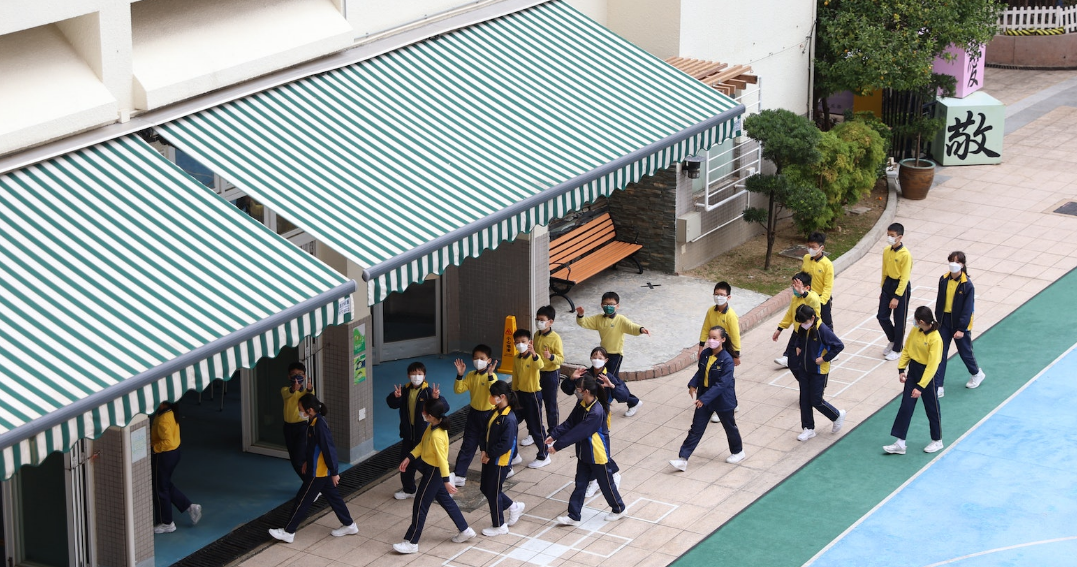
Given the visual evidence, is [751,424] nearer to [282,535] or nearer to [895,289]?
[895,289]

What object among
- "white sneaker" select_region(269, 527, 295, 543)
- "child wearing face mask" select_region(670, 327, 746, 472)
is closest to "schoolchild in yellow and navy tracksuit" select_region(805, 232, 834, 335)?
"child wearing face mask" select_region(670, 327, 746, 472)

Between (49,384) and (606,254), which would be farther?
(606,254)

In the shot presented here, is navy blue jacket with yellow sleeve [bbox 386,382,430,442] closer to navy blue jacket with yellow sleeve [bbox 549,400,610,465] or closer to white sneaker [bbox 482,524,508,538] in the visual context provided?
white sneaker [bbox 482,524,508,538]

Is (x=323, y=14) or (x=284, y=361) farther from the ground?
(x=323, y=14)

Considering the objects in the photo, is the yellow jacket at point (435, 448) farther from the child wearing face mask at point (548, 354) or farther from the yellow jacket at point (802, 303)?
the yellow jacket at point (802, 303)

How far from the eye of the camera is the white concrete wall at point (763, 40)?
66.3 ft

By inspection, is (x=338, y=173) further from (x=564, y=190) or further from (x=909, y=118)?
(x=909, y=118)

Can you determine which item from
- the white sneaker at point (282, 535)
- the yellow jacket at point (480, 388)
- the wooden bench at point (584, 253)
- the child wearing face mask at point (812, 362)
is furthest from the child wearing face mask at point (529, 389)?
the wooden bench at point (584, 253)

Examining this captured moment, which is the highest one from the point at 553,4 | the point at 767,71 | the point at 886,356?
the point at 553,4

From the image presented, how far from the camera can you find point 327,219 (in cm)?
1252

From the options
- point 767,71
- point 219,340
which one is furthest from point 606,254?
point 219,340

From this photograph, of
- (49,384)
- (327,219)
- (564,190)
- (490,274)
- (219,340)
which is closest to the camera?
(49,384)

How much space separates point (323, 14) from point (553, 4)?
12.3ft

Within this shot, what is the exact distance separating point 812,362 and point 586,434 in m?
3.10
